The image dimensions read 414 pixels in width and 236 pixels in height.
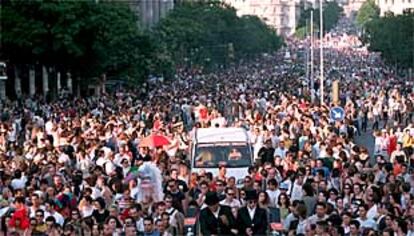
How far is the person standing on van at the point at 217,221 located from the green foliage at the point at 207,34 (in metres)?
81.5

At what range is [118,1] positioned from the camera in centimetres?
7806

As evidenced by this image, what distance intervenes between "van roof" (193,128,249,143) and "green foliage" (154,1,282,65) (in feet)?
234

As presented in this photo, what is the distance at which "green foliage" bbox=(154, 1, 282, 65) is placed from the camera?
351 feet

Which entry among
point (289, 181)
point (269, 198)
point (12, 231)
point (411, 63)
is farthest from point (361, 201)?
point (411, 63)

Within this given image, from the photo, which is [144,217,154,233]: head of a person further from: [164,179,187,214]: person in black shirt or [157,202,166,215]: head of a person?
[164,179,187,214]: person in black shirt

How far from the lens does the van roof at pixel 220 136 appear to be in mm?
25609

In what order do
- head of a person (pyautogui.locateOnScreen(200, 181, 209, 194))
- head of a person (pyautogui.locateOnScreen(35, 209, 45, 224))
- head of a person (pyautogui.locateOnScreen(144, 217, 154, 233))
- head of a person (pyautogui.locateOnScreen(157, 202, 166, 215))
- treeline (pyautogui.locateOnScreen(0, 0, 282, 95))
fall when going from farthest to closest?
treeline (pyautogui.locateOnScreen(0, 0, 282, 95)) → head of a person (pyautogui.locateOnScreen(200, 181, 209, 194)) → head of a person (pyautogui.locateOnScreen(157, 202, 166, 215)) → head of a person (pyautogui.locateOnScreen(35, 209, 45, 224)) → head of a person (pyautogui.locateOnScreen(144, 217, 154, 233))

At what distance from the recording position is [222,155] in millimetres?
25219

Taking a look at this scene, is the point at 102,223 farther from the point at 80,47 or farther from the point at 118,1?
the point at 118,1

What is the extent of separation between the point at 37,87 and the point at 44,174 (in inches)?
2220

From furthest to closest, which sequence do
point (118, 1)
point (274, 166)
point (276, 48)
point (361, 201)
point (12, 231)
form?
point (276, 48)
point (118, 1)
point (274, 166)
point (361, 201)
point (12, 231)

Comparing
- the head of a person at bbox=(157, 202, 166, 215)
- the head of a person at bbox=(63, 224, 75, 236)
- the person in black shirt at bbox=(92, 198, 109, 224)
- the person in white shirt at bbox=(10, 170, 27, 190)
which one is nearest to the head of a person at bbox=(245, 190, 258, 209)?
the head of a person at bbox=(157, 202, 166, 215)

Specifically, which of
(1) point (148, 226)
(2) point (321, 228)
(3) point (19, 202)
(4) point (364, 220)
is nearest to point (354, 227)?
(2) point (321, 228)

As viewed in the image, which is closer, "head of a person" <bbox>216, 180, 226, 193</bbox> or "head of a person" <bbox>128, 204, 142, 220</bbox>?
"head of a person" <bbox>128, 204, 142, 220</bbox>
